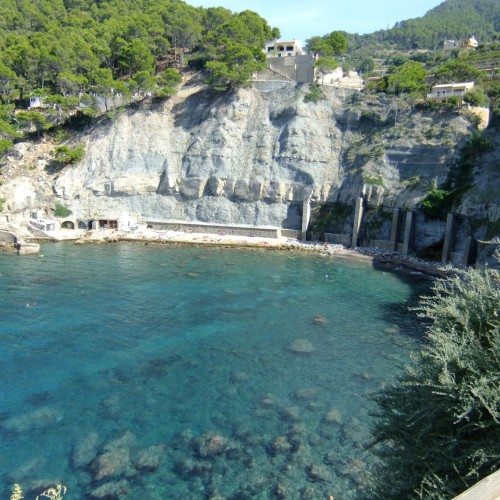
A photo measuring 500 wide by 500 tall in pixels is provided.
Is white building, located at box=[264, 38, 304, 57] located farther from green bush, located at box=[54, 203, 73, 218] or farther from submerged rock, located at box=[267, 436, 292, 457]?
submerged rock, located at box=[267, 436, 292, 457]

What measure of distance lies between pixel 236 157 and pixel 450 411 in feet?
158

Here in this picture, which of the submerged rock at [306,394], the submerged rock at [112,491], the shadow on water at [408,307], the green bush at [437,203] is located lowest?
the submerged rock at [112,491]

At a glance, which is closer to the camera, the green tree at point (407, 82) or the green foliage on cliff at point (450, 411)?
the green foliage on cliff at point (450, 411)

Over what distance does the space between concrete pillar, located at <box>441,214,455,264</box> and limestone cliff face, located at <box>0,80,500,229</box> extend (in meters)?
10.3

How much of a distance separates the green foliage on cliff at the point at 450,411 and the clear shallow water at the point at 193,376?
5.09 metres

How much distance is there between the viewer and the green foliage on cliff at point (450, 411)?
29.1 ft

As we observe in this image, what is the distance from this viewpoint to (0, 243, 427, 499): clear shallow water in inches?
639

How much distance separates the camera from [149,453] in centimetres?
1700

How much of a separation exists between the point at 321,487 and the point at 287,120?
46.1 m

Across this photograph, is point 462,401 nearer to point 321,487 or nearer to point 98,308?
point 321,487

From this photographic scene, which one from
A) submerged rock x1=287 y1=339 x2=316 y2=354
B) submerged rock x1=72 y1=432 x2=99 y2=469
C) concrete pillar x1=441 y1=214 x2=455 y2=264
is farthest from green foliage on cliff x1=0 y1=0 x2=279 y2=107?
submerged rock x1=72 y1=432 x2=99 y2=469

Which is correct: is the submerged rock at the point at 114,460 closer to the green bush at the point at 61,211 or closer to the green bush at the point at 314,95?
the green bush at the point at 61,211

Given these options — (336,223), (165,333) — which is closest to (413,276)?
(336,223)

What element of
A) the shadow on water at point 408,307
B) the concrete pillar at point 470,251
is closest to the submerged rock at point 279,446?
the shadow on water at point 408,307
